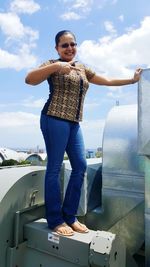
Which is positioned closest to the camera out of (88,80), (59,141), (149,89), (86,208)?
(149,89)

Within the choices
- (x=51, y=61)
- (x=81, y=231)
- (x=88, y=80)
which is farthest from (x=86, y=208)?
(x=51, y=61)

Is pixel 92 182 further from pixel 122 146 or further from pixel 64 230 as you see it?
pixel 64 230

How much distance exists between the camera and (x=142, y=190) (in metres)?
2.53

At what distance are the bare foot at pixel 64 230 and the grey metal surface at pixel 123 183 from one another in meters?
0.58

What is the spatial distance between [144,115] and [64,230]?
88 centimetres

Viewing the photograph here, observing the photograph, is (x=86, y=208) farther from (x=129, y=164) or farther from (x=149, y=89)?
(x=149, y=89)

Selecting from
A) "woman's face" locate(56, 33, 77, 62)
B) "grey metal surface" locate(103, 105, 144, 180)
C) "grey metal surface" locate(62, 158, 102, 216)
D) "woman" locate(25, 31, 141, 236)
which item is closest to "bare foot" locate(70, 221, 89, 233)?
"woman" locate(25, 31, 141, 236)

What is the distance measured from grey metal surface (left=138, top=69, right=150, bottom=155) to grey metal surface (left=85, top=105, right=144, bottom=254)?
55cm

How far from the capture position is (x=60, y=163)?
2223mm

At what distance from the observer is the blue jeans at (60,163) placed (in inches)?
85.4

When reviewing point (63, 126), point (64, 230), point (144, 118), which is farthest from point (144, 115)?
point (64, 230)

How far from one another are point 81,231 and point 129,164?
2.21 ft

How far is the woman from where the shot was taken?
2156 mm

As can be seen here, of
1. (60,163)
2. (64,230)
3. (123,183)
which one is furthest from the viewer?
(123,183)
